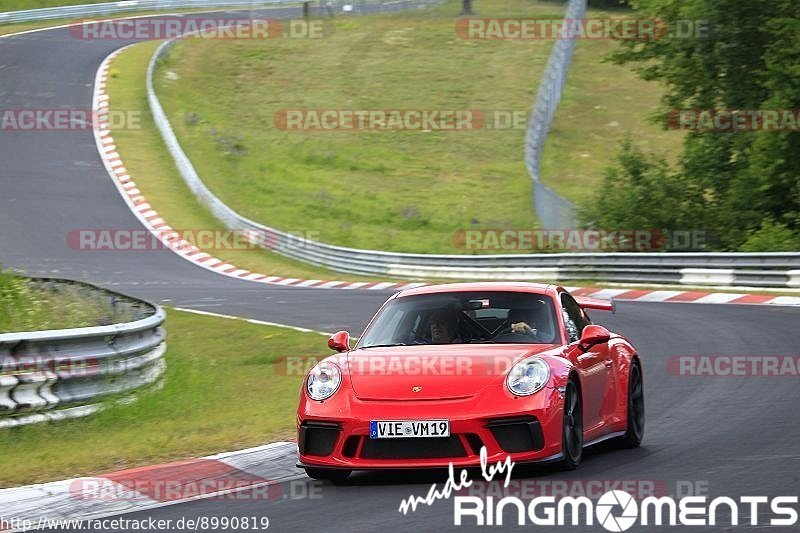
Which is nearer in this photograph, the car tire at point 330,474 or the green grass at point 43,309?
the car tire at point 330,474

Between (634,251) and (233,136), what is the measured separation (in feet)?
65.4

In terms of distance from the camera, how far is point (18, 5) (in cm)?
7000

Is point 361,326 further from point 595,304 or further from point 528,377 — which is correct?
point 528,377

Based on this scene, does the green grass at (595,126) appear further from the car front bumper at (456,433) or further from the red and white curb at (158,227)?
the car front bumper at (456,433)

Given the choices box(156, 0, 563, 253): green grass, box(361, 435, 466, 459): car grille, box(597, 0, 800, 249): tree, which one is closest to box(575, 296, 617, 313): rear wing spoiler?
box(361, 435, 466, 459): car grille

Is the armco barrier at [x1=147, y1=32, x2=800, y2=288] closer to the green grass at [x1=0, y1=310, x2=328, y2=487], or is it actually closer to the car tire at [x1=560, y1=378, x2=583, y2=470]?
the green grass at [x1=0, y1=310, x2=328, y2=487]

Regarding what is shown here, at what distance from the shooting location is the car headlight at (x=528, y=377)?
27.1 feet

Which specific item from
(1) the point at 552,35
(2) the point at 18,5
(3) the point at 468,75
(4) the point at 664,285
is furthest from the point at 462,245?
(2) the point at 18,5

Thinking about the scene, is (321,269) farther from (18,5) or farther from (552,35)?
(18,5)

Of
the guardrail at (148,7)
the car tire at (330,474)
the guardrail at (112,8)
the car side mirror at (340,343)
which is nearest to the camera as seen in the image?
the car tire at (330,474)

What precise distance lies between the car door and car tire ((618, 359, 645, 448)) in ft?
1.11

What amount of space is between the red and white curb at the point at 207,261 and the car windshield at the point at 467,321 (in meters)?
7.26

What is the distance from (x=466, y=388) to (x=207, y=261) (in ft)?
82.6

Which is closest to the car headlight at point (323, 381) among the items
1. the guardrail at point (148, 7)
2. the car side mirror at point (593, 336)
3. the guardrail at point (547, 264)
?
the car side mirror at point (593, 336)
